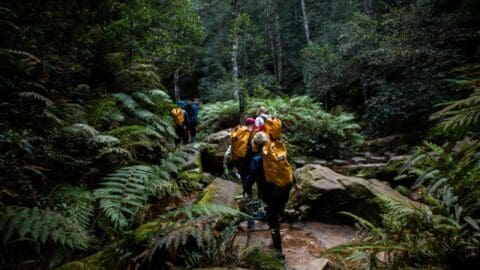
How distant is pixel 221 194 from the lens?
6.33 metres

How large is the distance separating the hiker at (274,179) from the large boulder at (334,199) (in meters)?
2.03

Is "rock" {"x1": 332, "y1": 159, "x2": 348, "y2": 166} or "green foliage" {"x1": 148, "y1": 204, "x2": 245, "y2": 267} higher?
"green foliage" {"x1": 148, "y1": 204, "x2": 245, "y2": 267}

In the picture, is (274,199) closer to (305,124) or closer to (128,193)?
(128,193)

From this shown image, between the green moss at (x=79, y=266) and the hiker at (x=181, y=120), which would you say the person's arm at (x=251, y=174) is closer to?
the green moss at (x=79, y=266)

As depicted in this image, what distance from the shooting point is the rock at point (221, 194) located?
5887 mm

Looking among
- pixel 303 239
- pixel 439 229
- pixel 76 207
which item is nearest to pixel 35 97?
pixel 76 207

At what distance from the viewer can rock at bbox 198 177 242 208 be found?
589 cm

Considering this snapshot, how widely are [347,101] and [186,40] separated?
8937 mm

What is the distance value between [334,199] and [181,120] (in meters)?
5.21

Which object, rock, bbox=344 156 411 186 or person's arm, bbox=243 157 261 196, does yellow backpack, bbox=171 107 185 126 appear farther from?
rock, bbox=344 156 411 186

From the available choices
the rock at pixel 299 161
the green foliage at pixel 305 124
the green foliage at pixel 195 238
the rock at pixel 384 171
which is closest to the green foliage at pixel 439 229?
the green foliage at pixel 195 238

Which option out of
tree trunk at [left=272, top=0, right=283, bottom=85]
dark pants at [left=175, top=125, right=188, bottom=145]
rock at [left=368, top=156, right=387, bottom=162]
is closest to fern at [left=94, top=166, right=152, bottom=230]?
dark pants at [left=175, top=125, right=188, bottom=145]

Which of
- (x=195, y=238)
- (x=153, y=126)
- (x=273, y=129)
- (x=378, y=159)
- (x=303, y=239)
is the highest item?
(x=153, y=126)

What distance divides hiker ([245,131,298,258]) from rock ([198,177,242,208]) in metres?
1.26
